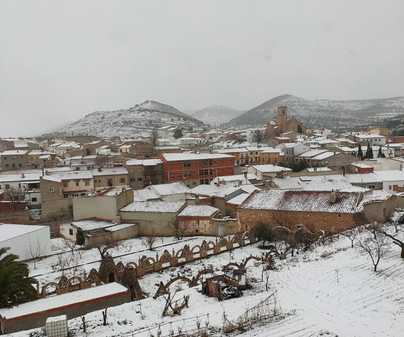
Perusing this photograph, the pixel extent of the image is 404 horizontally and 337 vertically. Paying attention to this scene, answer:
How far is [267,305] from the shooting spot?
50.7 ft

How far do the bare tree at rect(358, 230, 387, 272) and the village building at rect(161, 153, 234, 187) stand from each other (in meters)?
33.3

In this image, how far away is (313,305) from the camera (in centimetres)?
1526

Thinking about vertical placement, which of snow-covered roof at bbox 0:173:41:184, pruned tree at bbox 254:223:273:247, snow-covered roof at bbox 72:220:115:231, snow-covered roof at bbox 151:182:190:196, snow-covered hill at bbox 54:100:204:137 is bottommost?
snow-covered roof at bbox 72:220:115:231

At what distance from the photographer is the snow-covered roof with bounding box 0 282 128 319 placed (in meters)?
16.4

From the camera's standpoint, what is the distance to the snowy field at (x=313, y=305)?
13430mm

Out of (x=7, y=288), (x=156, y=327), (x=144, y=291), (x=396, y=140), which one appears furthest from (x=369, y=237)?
(x=396, y=140)

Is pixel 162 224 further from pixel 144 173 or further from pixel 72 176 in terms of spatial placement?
pixel 144 173

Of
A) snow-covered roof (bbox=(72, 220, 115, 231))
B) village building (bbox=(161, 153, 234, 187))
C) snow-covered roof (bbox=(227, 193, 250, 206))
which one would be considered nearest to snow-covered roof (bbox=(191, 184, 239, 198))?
snow-covered roof (bbox=(227, 193, 250, 206))

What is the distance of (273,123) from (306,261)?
3729 inches

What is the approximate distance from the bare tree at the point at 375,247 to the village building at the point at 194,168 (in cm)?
3328

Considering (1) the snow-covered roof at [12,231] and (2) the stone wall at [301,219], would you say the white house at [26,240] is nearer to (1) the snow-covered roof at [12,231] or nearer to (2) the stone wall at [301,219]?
(1) the snow-covered roof at [12,231]

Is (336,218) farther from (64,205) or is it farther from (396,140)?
(396,140)

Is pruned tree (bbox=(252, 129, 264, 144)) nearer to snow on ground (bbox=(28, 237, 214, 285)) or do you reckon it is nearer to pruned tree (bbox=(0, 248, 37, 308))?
snow on ground (bbox=(28, 237, 214, 285))

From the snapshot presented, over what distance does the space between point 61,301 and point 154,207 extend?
801 inches
